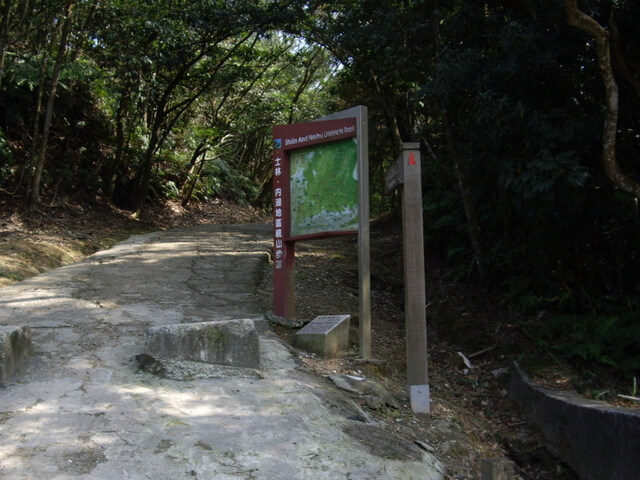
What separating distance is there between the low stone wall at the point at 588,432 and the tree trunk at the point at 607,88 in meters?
2.36

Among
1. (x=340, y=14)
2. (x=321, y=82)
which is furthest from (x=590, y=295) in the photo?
(x=321, y=82)

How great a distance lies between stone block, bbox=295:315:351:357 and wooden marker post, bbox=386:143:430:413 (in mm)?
967

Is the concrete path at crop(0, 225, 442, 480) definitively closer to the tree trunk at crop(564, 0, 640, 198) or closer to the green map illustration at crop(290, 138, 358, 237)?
the green map illustration at crop(290, 138, 358, 237)

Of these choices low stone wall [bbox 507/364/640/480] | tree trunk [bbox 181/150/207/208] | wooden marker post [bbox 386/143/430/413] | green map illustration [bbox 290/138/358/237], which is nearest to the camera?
low stone wall [bbox 507/364/640/480]

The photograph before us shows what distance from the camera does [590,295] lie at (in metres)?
7.62

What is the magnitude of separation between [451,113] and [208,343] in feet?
19.1

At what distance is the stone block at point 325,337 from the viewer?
5492 millimetres

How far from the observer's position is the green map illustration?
227 inches

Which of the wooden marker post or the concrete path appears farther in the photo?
the wooden marker post

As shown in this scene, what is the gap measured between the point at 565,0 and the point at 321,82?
18.6 metres

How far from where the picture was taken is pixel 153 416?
3.62 metres

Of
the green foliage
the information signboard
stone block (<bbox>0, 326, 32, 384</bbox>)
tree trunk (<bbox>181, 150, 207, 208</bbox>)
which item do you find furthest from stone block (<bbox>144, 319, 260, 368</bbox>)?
tree trunk (<bbox>181, 150, 207, 208</bbox>)

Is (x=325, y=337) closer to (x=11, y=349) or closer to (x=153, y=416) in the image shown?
(x=153, y=416)

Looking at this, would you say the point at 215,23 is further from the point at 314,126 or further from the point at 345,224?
the point at 345,224
